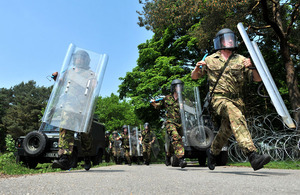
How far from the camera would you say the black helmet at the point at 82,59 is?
20.5 feet

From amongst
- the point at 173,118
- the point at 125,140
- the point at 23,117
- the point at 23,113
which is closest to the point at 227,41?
the point at 173,118

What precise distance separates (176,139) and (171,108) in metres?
1.07

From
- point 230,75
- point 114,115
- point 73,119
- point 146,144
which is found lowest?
point 73,119

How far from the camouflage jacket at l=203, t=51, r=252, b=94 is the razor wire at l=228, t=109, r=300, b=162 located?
9.41 ft

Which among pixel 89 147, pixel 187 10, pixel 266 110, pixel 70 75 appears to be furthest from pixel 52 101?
pixel 266 110

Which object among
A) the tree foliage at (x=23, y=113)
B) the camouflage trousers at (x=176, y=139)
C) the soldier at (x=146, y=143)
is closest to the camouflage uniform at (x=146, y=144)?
the soldier at (x=146, y=143)

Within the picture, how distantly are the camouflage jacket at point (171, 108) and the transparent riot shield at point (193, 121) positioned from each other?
16.7 inches

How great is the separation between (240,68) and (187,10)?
30.1 feet

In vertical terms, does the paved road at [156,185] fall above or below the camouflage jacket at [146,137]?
below

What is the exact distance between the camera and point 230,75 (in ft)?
15.7

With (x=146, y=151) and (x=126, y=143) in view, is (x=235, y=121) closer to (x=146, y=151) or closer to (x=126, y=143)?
(x=146, y=151)

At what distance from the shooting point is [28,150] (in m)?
8.53

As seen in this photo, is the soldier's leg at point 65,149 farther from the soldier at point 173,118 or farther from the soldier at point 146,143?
the soldier at point 146,143

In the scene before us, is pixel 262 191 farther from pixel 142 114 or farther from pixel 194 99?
pixel 142 114
